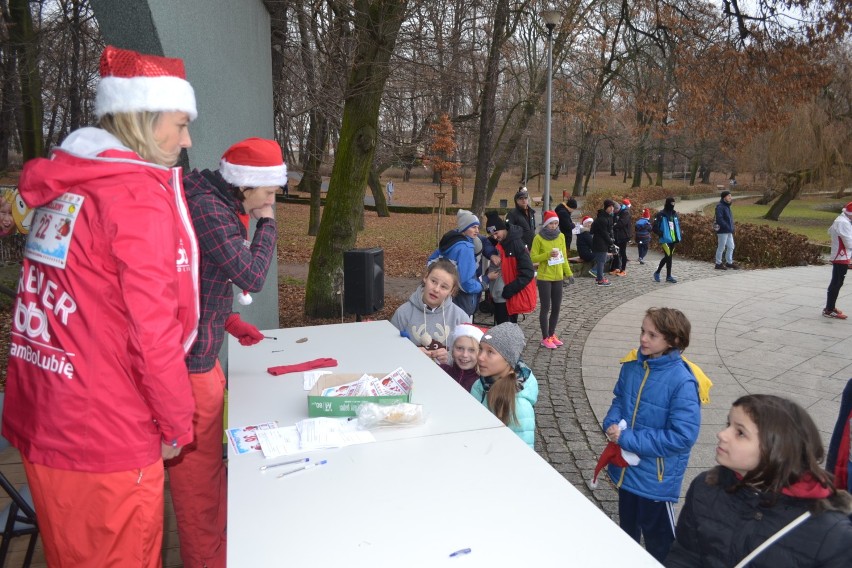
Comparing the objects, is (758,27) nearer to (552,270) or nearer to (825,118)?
(552,270)

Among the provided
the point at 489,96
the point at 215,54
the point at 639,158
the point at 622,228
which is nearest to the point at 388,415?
the point at 215,54

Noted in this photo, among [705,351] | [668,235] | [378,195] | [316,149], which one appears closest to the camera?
[705,351]

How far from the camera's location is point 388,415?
254 cm

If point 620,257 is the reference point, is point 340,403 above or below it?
above

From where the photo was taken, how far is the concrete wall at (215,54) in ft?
11.7

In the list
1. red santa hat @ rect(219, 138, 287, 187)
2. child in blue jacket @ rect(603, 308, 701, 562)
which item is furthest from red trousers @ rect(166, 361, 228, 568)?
child in blue jacket @ rect(603, 308, 701, 562)

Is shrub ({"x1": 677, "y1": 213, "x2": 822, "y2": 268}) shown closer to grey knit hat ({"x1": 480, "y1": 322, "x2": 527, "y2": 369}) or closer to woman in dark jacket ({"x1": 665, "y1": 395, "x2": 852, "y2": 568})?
grey knit hat ({"x1": 480, "y1": 322, "x2": 527, "y2": 369})

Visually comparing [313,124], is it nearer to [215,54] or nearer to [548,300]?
[548,300]

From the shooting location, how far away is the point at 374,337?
13.0 ft

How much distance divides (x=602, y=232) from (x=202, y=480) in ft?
33.9

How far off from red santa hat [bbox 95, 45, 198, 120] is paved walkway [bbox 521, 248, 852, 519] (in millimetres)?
3249

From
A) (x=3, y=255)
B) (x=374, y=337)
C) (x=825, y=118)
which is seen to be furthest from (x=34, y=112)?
(x=825, y=118)

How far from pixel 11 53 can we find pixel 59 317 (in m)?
13.9

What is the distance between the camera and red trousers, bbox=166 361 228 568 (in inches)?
101
